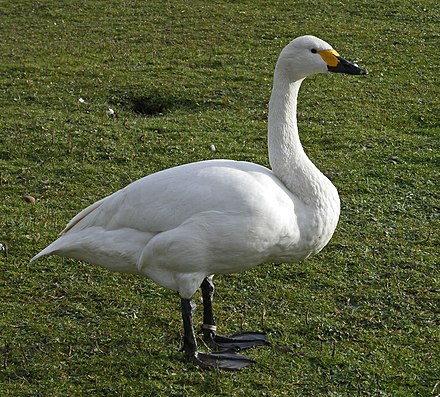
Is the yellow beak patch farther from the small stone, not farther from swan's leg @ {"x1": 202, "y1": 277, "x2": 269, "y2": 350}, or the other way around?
the small stone

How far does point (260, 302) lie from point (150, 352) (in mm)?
968

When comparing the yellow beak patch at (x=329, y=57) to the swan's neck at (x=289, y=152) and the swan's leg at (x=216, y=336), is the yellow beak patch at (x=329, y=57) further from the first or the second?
the swan's leg at (x=216, y=336)

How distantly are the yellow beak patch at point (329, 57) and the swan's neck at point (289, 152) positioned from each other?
231 millimetres

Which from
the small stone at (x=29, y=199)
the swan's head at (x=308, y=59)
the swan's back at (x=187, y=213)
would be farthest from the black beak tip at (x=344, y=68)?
the small stone at (x=29, y=199)

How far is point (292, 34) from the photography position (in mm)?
12242

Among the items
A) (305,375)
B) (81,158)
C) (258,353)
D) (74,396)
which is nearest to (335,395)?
(305,375)

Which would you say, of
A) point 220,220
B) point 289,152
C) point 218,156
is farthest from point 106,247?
point 218,156

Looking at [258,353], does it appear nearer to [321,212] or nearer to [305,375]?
[305,375]

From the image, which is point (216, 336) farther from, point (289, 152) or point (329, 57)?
point (329, 57)

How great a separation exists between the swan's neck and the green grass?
93cm

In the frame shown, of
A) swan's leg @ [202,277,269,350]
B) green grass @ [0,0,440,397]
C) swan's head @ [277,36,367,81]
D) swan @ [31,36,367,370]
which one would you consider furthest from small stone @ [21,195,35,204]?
swan's head @ [277,36,367,81]

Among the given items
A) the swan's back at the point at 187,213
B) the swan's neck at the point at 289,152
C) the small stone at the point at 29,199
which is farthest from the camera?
the small stone at the point at 29,199

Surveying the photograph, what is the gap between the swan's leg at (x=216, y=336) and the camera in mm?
4977

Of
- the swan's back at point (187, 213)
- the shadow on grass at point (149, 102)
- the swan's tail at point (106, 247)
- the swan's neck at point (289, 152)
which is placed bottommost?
the shadow on grass at point (149, 102)
